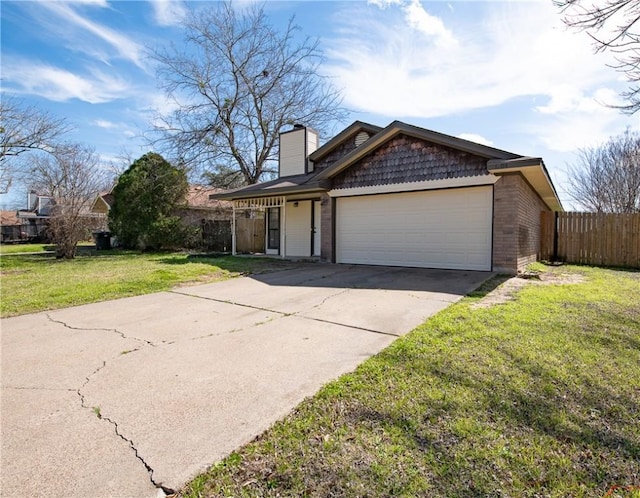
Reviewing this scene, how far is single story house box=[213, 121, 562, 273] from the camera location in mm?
8930

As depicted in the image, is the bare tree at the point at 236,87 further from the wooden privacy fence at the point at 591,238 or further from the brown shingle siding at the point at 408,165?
the wooden privacy fence at the point at 591,238

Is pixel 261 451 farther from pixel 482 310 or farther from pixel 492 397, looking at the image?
pixel 482 310

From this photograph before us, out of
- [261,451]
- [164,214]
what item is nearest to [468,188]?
[261,451]

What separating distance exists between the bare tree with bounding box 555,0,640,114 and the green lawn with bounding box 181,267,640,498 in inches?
176

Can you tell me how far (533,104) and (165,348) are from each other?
1237 centimetres

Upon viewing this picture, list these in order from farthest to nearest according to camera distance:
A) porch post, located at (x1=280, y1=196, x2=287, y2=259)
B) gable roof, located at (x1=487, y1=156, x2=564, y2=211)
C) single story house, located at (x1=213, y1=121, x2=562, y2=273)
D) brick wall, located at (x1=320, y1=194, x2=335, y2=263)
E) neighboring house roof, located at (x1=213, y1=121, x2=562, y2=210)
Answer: porch post, located at (x1=280, y1=196, x2=287, y2=259), brick wall, located at (x1=320, y1=194, x2=335, y2=263), single story house, located at (x1=213, y1=121, x2=562, y2=273), neighboring house roof, located at (x1=213, y1=121, x2=562, y2=210), gable roof, located at (x1=487, y1=156, x2=564, y2=211)

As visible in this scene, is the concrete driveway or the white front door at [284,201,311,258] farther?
the white front door at [284,201,311,258]

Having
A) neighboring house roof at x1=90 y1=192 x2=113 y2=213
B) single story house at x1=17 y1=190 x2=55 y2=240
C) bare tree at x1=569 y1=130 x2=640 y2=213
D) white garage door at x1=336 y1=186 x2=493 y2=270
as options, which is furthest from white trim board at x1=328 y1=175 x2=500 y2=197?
single story house at x1=17 y1=190 x2=55 y2=240

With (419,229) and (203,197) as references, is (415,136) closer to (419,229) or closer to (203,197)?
(419,229)

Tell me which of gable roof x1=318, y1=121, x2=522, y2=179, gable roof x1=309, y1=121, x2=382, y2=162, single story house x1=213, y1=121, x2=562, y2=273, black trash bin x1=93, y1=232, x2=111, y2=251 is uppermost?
gable roof x1=309, y1=121, x2=382, y2=162

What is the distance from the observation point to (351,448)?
7.27ft

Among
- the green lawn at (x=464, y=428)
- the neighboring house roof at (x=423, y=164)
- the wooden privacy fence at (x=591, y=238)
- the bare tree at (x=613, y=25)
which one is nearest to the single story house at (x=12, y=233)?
the neighboring house roof at (x=423, y=164)

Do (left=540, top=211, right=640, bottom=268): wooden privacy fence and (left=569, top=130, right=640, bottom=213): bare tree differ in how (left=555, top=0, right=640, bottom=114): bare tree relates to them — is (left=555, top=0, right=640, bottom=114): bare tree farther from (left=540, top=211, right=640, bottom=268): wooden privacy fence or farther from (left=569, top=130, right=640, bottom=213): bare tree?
(left=569, top=130, right=640, bottom=213): bare tree

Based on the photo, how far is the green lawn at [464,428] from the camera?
→ 1926 mm
